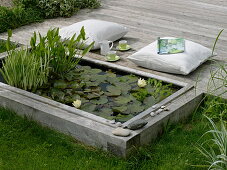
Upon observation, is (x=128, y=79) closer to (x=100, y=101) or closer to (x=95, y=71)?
(x=95, y=71)

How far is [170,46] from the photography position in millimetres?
4418

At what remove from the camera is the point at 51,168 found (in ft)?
10.2

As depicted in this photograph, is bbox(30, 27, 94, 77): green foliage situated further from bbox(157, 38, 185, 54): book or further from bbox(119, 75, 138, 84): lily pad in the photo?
bbox(157, 38, 185, 54): book

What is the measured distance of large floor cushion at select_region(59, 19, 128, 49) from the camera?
482cm

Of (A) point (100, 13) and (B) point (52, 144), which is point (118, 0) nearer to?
(A) point (100, 13)

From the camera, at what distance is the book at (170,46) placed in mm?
4344

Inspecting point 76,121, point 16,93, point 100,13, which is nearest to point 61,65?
point 16,93

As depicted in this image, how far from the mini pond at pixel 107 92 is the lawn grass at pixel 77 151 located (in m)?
0.33

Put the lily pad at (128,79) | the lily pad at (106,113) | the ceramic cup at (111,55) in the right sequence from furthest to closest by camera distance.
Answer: the ceramic cup at (111,55)
the lily pad at (128,79)
the lily pad at (106,113)

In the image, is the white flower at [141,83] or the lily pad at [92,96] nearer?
the lily pad at [92,96]

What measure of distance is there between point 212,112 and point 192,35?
181 centimetres

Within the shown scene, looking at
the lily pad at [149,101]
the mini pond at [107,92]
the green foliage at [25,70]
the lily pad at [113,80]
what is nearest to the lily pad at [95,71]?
the mini pond at [107,92]

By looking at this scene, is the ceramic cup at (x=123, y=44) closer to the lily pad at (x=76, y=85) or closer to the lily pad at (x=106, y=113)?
the lily pad at (x=76, y=85)

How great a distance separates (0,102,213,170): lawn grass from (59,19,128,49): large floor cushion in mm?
1433
